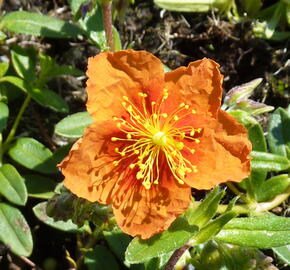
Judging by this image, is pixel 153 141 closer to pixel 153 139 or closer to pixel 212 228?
pixel 153 139

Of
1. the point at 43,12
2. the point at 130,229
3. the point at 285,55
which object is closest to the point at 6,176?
the point at 130,229

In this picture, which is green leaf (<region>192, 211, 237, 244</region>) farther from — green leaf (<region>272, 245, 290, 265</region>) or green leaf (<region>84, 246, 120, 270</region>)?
green leaf (<region>84, 246, 120, 270</region>)

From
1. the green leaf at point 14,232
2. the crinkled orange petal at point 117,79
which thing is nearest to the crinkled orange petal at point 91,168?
the crinkled orange petal at point 117,79

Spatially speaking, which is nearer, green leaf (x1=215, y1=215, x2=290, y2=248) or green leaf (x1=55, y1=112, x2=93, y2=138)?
green leaf (x1=215, y1=215, x2=290, y2=248)

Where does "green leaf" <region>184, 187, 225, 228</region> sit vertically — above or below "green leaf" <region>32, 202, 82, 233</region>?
above

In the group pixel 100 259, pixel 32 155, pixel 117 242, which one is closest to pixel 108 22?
pixel 32 155

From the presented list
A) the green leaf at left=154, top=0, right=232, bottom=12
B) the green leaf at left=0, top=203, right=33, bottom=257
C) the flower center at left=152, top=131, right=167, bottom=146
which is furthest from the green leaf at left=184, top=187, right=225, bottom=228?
the green leaf at left=154, top=0, right=232, bottom=12

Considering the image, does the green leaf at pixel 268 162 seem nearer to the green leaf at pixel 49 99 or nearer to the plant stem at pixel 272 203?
the plant stem at pixel 272 203
